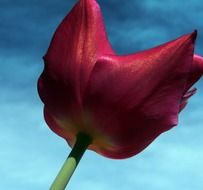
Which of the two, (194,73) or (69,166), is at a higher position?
(194,73)

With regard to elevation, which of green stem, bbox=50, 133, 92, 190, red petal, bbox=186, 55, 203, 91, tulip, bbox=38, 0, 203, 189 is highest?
red petal, bbox=186, 55, 203, 91

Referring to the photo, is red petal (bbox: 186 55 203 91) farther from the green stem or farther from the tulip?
the green stem

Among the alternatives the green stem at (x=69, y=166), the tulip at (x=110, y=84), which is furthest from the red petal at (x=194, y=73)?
the green stem at (x=69, y=166)

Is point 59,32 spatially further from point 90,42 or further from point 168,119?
point 168,119

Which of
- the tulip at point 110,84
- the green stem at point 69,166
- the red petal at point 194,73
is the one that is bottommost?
the green stem at point 69,166

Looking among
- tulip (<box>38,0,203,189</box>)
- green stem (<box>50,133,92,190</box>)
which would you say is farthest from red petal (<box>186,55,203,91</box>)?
green stem (<box>50,133,92,190</box>)

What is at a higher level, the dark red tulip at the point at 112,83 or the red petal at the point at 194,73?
the red petal at the point at 194,73

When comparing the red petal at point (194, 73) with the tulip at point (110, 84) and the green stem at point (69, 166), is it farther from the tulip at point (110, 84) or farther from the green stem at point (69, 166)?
the green stem at point (69, 166)
